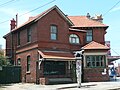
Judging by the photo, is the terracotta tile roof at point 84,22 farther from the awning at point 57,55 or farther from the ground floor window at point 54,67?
the ground floor window at point 54,67

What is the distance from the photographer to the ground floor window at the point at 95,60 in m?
36.9

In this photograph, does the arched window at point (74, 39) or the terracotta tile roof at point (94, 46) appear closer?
the terracotta tile roof at point (94, 46)

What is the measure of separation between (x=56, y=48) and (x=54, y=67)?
2134 mm

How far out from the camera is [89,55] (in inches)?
1458

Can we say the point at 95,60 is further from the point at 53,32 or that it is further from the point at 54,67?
the point at 53,32

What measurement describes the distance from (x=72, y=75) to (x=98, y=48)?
175 inches

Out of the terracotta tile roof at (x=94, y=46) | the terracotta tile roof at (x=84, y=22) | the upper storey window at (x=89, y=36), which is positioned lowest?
the terracotta tile roof at (x=94, y=46)

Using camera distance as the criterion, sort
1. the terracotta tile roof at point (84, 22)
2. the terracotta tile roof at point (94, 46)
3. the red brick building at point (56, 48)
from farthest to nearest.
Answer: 1. the terracotta tile roof at point (84, 22)
2. the terracotta tile roof at point (94, 46)
3. the red brick building at point (56, 48)

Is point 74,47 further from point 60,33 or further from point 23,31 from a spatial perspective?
point 23,31

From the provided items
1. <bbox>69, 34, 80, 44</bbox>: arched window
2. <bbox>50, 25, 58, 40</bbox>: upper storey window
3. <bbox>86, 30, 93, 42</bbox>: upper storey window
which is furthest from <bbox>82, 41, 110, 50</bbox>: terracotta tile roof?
<bbox>50, 25, 58, 40</bbox>: upper storey window

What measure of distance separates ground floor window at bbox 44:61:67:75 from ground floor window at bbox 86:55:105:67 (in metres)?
3.16

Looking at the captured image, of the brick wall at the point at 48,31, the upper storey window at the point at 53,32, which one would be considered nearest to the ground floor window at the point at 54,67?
the brick wall at the point at 48,31

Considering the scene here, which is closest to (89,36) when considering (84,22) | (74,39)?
(84,22)

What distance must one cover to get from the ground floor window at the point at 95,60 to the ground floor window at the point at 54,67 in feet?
10.4
